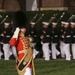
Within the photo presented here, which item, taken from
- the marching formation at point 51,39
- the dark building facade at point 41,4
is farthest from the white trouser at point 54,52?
the dark building facade at point 41,4

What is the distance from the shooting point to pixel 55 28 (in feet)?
67.2

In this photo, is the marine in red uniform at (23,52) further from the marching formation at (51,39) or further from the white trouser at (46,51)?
the white trouser at (46,51)

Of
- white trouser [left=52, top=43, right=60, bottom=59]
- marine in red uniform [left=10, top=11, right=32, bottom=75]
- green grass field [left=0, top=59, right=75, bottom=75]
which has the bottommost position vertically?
white trouser [left=52, top=43, right=60, bottom=59]

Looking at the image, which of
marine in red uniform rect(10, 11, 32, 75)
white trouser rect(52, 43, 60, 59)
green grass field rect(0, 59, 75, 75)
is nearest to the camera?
marine in red uniform rect(10, 11, 32, 75)

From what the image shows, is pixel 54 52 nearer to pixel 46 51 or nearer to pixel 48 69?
pixel 46 51

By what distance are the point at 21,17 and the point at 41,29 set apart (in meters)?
11.7

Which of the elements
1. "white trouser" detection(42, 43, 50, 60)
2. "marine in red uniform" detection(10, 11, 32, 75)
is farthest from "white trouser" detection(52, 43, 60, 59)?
"marine in red uniform" detection(10, 11, 32, 75)

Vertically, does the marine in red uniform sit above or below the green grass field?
above

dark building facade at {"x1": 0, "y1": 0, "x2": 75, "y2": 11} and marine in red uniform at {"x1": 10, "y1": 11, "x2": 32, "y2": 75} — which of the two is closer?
marine in red uniform at {"x1": 10, "y1": 11, "x2": 32, "y2": 75}

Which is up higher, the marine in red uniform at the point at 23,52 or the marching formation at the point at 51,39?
the marine in red uniform at the point at 23,52

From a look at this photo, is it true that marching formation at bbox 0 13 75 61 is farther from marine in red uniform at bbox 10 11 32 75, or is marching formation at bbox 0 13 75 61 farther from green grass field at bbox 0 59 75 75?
marine in red uniform at bbox 10 11 32 75

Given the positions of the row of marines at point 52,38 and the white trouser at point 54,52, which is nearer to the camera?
the row of marines at point 52,38

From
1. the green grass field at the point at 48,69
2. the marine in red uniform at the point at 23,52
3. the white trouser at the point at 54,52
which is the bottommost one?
the white trouser at the point at 54,52

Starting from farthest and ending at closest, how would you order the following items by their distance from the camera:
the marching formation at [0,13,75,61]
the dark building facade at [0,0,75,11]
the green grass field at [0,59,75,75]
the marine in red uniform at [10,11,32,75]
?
the dark building facade at [0,0,75,11], the marching formation at [0,13,75,61], the green grass field at [0,59,75,75], the marine in red uniform at [10,11,32,75]
